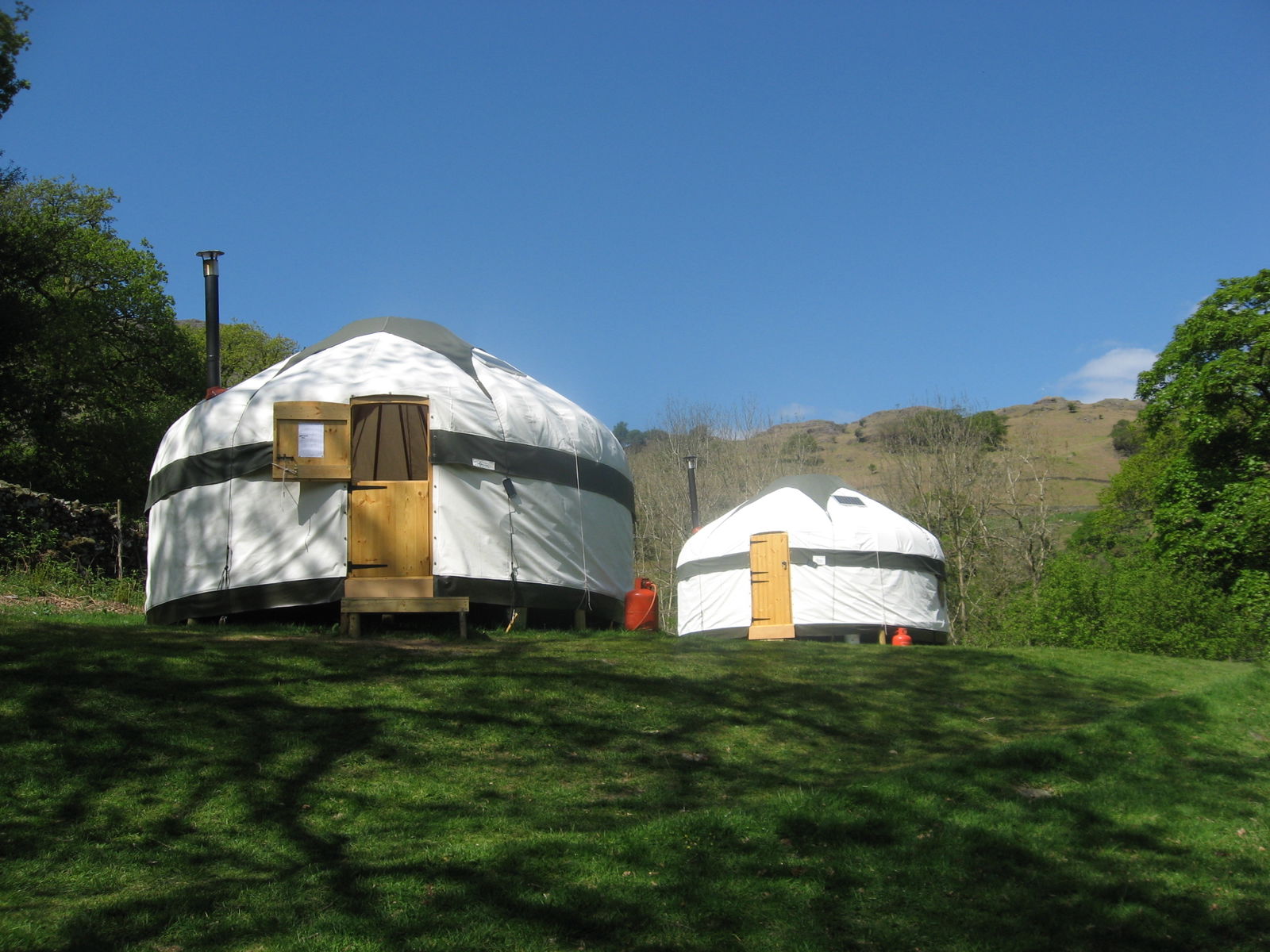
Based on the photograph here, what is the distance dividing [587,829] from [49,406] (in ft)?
61.6

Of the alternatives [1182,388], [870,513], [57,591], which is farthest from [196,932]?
[1182,388]

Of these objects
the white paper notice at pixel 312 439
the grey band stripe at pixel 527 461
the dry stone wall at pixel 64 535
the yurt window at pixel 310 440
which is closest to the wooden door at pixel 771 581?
the grey band stripe at pixel 527 461

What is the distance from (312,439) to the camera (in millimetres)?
Answer: 9391

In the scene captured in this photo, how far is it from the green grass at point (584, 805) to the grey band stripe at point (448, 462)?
1.77m

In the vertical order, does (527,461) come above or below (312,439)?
below

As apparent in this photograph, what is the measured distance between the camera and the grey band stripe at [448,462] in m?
9.51

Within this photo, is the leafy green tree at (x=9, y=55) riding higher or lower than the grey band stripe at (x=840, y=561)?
higher

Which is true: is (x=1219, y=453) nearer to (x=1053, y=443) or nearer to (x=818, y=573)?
(x=818, y=573)

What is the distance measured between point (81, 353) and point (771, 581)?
1394 centimetres

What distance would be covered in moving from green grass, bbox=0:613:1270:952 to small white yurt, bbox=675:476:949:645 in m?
5.29

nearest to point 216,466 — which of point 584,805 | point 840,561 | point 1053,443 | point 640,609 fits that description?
point 640,609

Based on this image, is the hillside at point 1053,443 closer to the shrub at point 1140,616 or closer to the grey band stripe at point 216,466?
the shrub at point 1140,616

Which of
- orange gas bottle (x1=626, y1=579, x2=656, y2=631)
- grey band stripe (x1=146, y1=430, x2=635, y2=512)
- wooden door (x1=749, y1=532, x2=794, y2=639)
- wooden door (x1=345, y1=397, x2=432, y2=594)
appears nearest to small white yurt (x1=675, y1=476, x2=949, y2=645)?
wooden door (x1=749, y1=532, x2=794, y2=639)

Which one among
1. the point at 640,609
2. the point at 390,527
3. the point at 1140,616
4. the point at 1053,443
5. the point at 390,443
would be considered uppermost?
the point at 1053,443
